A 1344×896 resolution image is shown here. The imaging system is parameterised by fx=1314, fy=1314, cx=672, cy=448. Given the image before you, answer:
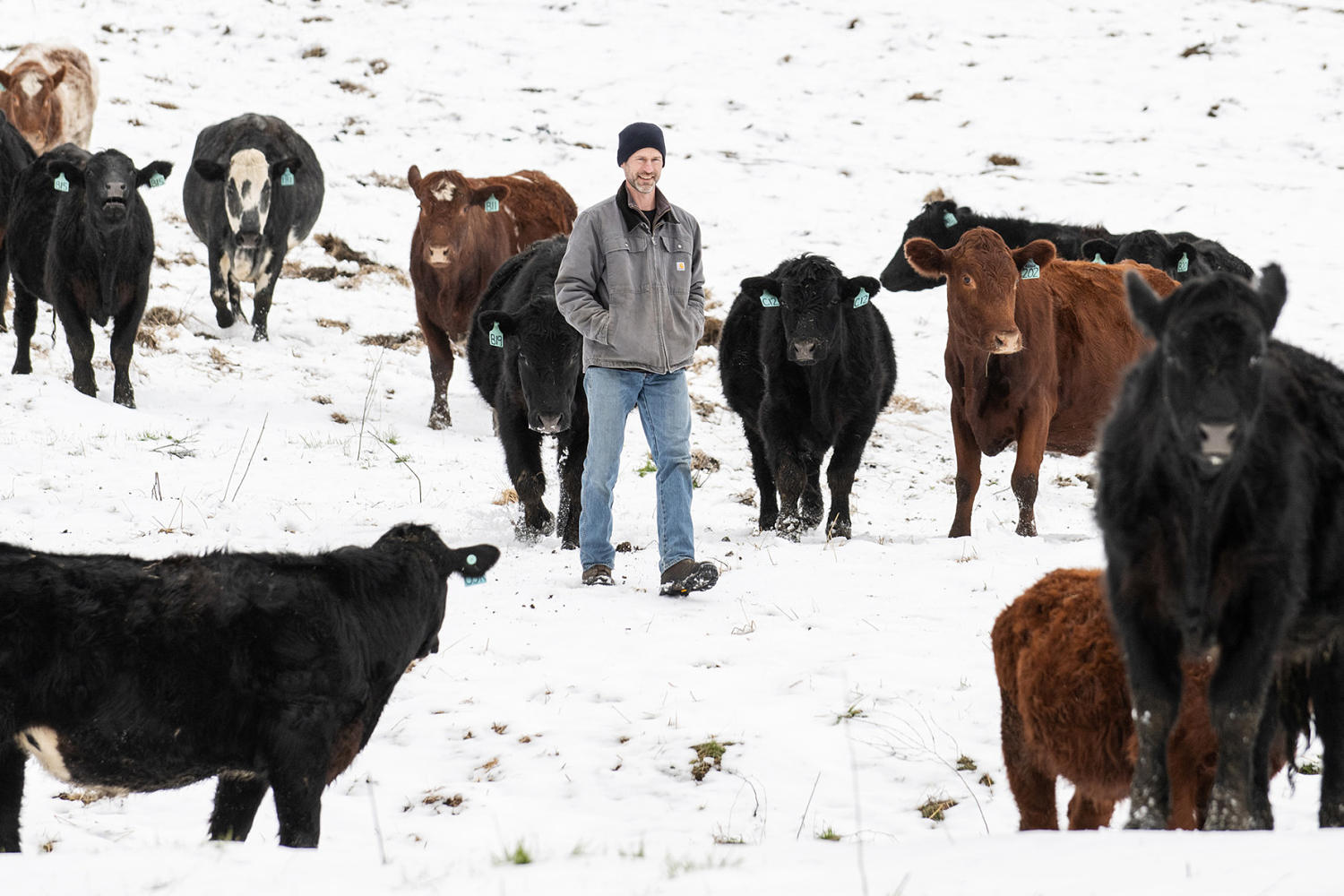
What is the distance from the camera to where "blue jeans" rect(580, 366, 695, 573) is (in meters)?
7.25

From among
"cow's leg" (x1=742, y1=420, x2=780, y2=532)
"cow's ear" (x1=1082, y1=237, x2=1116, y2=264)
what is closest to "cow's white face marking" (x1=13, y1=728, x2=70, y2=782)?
"cow's leg" (x1=742, y1=420, x2=780, y2=532)

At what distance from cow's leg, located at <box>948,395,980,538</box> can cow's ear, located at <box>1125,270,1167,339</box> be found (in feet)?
19.1

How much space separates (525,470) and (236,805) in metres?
4.47

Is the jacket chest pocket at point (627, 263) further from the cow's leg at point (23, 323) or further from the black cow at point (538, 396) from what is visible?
the cow's leg at point (23, 323)

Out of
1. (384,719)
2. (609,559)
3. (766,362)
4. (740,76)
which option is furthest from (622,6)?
(384,719)

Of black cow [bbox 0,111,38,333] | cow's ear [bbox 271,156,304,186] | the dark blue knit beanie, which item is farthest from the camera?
cow's ear [bbox 271,156,304,186]

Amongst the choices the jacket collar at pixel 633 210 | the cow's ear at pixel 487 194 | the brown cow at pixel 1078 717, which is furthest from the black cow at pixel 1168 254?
the brown cow at pixel 1078 717

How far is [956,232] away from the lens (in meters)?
16.4

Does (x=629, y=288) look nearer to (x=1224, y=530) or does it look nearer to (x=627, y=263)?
(x=627, y=263)

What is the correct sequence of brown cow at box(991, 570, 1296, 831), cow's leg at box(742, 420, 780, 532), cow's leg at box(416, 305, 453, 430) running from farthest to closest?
cow's leg at box(416, 305, 453, 430)
cow's leg at box(742, 420, 780, 532)
brown cow at box(991, 570, 1296, 831)

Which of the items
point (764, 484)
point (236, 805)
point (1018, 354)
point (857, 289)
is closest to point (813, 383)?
point (857, 289)

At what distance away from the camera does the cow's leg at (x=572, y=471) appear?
28.6 ft

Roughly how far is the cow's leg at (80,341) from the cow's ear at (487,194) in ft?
12.5

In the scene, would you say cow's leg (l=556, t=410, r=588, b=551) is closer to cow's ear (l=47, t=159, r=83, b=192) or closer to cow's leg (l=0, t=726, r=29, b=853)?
cow's leg (l=0, t=726, r=29, b=853)
